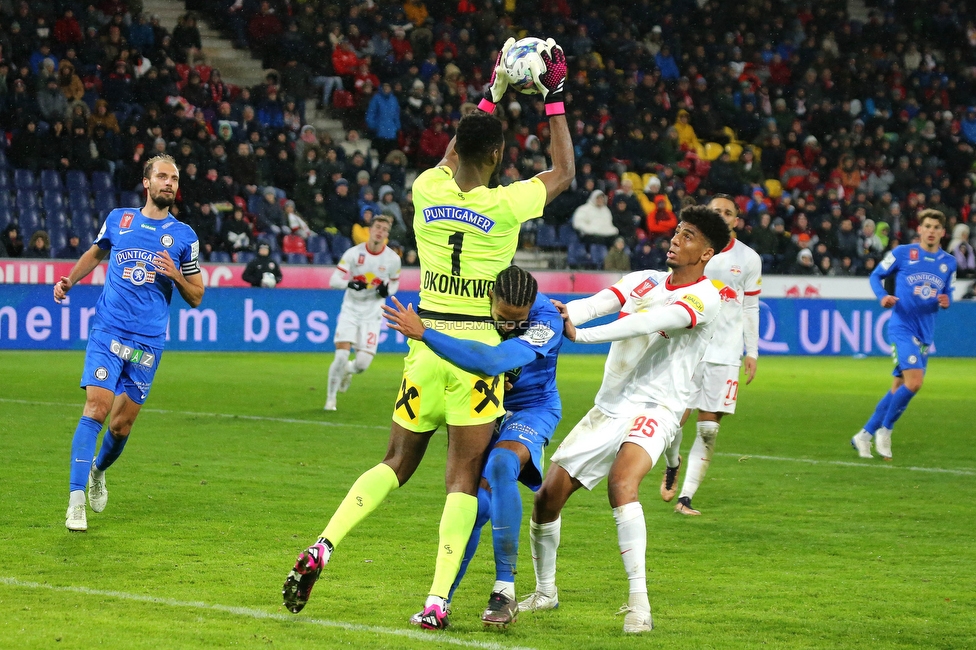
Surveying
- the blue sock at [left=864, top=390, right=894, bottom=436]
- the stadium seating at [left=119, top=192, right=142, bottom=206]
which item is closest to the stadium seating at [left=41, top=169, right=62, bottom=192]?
the stadium seating at [left=119, top=192, right=142, bottom=206]

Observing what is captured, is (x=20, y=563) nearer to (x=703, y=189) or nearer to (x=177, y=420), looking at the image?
(x=177, y=420)

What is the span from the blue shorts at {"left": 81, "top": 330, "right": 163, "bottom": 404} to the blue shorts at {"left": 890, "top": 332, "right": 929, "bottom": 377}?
7.42m

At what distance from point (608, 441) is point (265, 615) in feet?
5.84

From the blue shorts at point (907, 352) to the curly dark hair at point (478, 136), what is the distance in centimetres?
781

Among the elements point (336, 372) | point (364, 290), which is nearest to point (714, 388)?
point (336, 372)

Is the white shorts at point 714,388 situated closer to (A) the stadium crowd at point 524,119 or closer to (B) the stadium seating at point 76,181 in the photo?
(A) the stadium crowd at point 524,119

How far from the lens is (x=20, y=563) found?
21.0ft

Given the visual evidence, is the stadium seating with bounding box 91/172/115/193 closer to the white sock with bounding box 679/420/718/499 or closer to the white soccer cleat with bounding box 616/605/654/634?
the white sock with bounding box 679/420/718/499

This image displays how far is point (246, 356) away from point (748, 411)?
9630 mm

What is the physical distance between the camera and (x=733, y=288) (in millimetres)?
9570

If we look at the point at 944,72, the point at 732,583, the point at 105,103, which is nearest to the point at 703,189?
the point at 944,72

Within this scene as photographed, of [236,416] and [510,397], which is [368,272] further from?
[510,397]

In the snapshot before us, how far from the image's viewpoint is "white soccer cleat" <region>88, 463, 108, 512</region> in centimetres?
794

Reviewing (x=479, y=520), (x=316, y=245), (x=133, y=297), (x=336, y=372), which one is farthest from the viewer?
(x=316, y=245)
